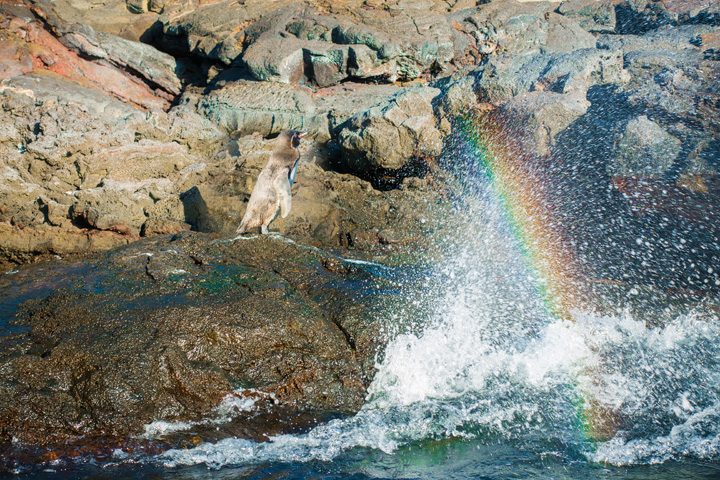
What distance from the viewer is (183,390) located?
14.8ft

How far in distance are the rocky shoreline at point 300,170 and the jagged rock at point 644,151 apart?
3cm

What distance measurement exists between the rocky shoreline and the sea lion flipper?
224 mm

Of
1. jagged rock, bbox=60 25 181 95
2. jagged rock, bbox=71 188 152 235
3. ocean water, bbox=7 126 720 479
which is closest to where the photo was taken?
ocean water, bbox=7 126 720 479

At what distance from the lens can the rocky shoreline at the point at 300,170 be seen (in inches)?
187

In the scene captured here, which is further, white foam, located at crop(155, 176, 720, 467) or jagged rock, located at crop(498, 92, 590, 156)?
jagged rock, located at crop(498, 92, 590, 156)

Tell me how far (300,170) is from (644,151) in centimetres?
448

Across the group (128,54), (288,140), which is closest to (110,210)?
(288,140)

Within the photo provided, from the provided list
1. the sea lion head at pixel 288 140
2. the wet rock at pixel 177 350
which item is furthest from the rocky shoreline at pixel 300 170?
the sea lion head at pixel 288 140

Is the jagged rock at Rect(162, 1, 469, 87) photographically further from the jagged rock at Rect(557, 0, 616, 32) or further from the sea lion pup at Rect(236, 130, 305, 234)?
the sea lion pup at Rect(236, 130, 305, 234)

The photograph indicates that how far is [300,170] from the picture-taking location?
9555 mm

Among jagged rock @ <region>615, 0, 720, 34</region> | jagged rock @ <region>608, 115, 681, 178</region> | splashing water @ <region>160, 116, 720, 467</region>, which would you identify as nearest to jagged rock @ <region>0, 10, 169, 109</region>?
jagged rock @ <region>608, 115, 681, 178</region>

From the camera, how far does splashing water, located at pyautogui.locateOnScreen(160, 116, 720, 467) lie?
4109 millimetres

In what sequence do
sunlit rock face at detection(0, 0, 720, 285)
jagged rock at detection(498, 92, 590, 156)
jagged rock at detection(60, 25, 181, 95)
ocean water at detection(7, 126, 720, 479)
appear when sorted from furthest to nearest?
jagged rock at detection(60, 25, 181, 95)
jagged rock at detection(498, 92, 590, 156)
sunlit rock face at detection(0, 0, 720, 285)
ocean water at detection(7, 126, 720, 479)

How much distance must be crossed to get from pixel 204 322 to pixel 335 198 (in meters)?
4.25
